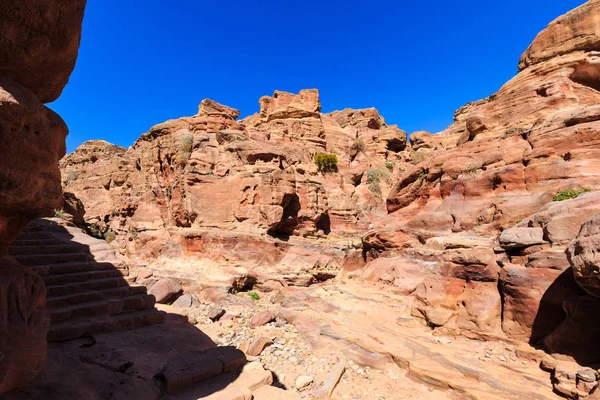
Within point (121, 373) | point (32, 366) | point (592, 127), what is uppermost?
point (592, 127)

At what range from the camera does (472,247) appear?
7.84 metres

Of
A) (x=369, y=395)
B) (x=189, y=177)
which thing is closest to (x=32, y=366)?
(x=369, y=395)

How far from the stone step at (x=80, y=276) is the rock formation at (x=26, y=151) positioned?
12.3 feet

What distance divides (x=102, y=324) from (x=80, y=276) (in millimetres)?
1650

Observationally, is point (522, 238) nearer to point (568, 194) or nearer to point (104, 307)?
point (568, 194)

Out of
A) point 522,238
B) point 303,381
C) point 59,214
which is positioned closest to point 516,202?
point 522,238

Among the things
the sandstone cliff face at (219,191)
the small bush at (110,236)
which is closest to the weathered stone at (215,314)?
the sandstone cliff face at (219,191)

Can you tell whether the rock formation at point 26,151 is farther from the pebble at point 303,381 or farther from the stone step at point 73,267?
the pebble at point 303,381

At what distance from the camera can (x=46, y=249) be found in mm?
6453

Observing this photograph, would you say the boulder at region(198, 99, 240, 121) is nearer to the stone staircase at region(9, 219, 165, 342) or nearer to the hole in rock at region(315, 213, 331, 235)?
the hole in rock at region(315, 213, 331, 235)

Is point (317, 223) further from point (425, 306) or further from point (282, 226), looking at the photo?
point (425, 306)

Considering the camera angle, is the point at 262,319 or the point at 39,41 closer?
the point at 39,41

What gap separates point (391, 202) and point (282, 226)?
628 cm

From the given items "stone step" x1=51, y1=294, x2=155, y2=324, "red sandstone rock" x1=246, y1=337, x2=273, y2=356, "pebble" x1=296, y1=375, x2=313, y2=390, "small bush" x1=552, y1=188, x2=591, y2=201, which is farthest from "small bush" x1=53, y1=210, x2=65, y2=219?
"small bush" x1=552, y1=188, x2=591, y2=201
